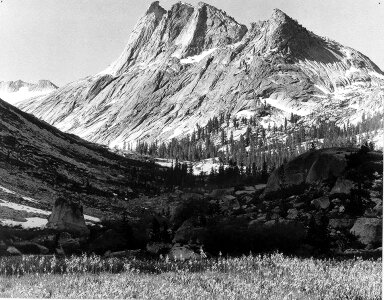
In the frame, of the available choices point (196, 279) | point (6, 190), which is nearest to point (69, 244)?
point (196, 279)

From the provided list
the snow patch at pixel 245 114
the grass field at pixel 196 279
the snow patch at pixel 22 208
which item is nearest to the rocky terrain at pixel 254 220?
the snow patch at pixel 22 208

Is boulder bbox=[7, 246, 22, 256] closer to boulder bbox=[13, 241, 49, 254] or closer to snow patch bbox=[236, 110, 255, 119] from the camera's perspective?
boulder bbox=[13, 241, 49, 254]

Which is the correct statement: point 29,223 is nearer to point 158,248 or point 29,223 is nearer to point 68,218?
point 68,218

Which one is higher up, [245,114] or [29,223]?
[245,114]

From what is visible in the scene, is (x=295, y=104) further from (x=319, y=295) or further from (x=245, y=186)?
(x=319, y=295)

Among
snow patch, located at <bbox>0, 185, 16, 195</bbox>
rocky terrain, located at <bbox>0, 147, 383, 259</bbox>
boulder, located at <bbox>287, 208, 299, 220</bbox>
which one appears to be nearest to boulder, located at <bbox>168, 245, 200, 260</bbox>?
rocky terrain, located at <bbox>0, 147, 383, 259</bbox>

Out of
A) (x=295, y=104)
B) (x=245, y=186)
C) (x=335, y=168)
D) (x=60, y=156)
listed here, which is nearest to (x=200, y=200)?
(x=245, y=186)

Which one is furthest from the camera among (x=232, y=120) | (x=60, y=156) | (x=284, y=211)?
(x=232, y=120)
